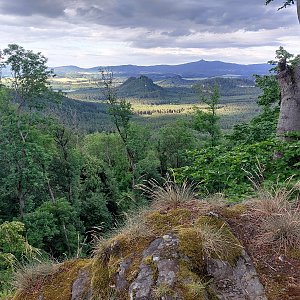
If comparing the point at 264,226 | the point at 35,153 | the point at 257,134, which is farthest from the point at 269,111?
the point at 35,153

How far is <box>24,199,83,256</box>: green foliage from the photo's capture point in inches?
784

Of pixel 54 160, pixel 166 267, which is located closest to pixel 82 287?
pixel 166 267

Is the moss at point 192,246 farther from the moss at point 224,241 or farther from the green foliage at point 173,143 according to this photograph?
the green foliage at point 173,143

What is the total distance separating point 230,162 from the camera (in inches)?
249

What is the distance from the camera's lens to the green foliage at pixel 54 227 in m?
19.9

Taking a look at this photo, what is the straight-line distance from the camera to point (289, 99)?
811 centimetres

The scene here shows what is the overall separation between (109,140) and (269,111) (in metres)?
30.9

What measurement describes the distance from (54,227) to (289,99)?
54.6ft

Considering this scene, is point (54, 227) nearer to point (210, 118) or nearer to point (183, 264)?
point (210, 118)

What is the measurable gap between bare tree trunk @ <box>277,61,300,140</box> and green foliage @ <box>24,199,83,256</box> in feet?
49.2

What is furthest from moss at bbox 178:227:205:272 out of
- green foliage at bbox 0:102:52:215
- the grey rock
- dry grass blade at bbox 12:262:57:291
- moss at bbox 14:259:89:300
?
green foliage at bbox 0:102:52:215

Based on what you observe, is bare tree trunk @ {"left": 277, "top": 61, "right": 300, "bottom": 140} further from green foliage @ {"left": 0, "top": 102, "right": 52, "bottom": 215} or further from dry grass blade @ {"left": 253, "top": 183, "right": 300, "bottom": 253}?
green foliage @ {"left": 0, "top": 102, "right": 52, "bottom": 215}

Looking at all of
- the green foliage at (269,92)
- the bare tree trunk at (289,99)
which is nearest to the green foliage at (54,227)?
the green foliage at (269,92)

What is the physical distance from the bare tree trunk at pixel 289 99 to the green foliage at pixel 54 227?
14990 mm
